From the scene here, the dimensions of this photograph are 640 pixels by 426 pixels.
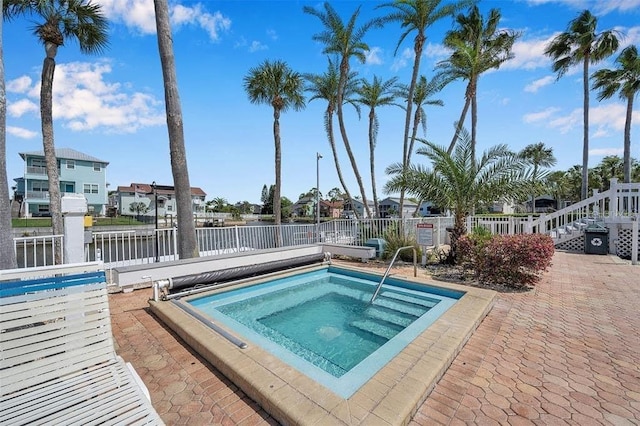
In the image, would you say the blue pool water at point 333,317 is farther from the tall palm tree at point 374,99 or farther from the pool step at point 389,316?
the tall palm tree at point 374,99

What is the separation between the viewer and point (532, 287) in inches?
247

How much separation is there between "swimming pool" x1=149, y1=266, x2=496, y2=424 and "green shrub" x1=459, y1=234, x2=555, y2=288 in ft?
7.35

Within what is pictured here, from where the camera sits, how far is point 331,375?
2852 mm

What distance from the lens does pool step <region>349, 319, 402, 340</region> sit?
14.8 ft

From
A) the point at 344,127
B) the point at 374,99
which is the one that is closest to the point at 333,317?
the point at 344,127

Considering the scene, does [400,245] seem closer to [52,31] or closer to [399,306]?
[399,306]

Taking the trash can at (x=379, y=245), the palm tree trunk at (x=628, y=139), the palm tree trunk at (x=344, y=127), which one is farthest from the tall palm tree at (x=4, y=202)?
the palm tree trunk at (x=628, y=139)

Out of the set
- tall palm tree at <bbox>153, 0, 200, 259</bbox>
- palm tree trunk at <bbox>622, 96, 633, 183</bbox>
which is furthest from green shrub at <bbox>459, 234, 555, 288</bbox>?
palm tree trunk at <bbox>622, 96, 633, 183</bbox>

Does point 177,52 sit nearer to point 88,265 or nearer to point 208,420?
point 88,265

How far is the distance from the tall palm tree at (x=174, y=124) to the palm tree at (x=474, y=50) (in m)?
13.0

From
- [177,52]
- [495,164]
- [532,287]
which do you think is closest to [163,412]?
[532,287]

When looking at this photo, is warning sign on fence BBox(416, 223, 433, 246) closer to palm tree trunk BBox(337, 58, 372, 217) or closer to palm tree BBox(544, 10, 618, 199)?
palm tree trunk BBox(337, 58, 372, 217)

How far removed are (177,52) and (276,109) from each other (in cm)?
866

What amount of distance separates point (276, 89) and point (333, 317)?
13913 millimetres
